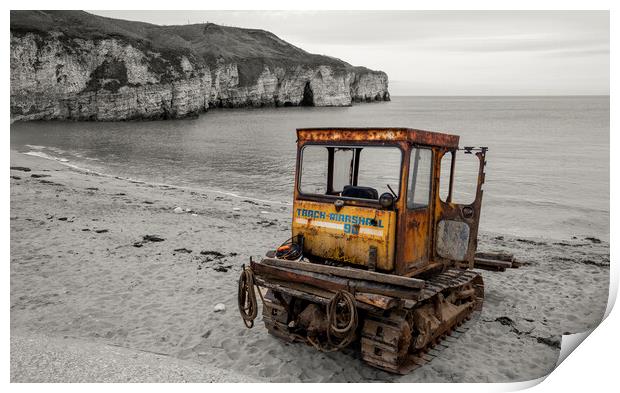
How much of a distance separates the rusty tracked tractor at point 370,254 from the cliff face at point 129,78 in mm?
34759

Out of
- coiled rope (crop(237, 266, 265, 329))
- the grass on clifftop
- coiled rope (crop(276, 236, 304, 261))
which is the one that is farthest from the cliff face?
Answer: coiled rope (crop(237, 266, 265, 329))

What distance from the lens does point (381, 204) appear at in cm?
582

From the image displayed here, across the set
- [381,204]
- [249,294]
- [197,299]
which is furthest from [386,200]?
[197,299]

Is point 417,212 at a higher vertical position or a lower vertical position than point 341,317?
higher

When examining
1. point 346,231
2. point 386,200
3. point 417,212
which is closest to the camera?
point 386,200

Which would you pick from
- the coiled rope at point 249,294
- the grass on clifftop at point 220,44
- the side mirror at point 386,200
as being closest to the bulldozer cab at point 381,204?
the side mirror at point 386,200

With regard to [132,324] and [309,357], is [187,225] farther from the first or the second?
[309,357]

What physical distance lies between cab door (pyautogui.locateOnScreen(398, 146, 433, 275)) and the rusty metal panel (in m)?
0.23

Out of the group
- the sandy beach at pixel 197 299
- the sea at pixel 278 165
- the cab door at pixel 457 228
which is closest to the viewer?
the sandy beach at pixel 197 299

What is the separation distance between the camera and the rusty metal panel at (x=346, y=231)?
19.1 feet

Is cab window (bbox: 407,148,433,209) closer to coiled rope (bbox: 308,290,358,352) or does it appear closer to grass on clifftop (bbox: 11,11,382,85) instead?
coiled rope (bbox: 308,290,358,352)

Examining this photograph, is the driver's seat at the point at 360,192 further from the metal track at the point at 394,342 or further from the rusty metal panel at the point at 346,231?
the metal track at the point at 394,342

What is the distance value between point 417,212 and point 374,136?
1.28 meters

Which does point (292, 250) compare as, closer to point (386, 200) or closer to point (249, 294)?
point (249, 294)
